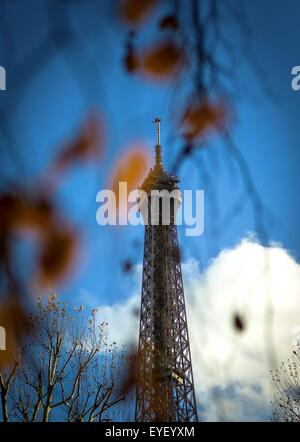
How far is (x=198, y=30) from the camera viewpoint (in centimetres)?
361

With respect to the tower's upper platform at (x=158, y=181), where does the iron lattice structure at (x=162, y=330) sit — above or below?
below

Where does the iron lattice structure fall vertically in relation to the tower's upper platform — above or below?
below

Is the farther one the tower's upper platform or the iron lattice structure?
the tower's upper platform

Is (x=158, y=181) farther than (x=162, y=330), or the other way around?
(x=158, y=181)

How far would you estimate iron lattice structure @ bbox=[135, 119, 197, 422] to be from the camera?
47594 millimetres

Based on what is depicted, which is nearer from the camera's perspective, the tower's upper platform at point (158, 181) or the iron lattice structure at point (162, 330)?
the iron lattice structure at point (162, 330)

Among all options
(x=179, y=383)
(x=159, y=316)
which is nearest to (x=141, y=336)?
(x=159, y=316)

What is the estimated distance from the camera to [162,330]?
2018 inches

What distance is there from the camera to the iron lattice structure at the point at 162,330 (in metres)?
47.6

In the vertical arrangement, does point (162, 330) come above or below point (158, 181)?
below
